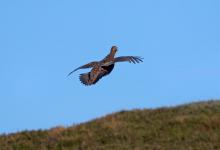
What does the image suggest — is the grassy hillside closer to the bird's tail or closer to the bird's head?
the bird's head

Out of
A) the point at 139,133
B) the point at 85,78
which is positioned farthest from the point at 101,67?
the point at 139,133

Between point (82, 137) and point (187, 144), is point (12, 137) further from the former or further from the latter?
point (187, 144)

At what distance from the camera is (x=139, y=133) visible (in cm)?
2625

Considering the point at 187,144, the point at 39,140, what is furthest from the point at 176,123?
the point at 39,140

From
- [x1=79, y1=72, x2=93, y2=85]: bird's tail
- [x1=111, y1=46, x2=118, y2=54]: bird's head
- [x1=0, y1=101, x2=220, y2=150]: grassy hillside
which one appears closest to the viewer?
[x1=79, y1=72, x2=93, y2=85]: bird's tail

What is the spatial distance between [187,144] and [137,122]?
3254 mm

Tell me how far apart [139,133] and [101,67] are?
4.68 metres

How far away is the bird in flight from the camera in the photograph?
2164cm

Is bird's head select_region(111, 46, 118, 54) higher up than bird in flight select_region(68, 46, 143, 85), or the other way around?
bird's head select_region(111, 46, 118, 54)

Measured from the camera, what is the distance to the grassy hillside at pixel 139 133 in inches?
988

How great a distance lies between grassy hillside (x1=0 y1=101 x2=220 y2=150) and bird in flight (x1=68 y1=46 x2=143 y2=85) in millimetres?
3209

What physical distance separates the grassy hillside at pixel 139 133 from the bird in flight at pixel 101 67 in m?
3.21

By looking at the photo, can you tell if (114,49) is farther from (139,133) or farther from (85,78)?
(139,133)

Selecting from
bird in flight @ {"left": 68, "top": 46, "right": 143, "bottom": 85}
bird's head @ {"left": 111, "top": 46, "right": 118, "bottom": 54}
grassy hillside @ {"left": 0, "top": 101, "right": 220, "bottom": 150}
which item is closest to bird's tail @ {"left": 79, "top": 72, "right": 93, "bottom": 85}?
bird in flight @ {"left": 68, "top": 46, "right": 143, "bottom": 85}
